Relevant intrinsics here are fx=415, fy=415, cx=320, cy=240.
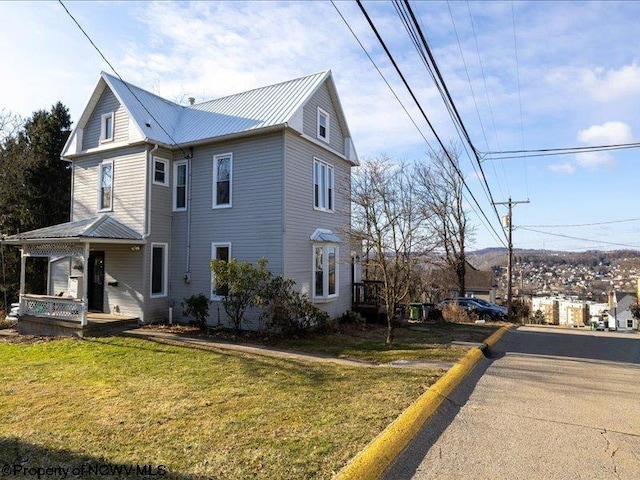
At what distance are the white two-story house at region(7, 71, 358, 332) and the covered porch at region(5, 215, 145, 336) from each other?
0.06 metres

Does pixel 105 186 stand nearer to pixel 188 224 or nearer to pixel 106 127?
pixel 106 127

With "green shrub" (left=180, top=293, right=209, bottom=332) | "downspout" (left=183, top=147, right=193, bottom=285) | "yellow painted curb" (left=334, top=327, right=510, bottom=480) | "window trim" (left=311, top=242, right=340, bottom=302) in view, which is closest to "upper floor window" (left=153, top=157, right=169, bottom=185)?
"downspout" (left=183, top=147, right=193, bottom=285)

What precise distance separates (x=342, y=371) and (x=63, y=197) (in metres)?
19.9

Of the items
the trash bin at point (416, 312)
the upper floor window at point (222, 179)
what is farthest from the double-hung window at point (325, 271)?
the trash bin at point (416, 312)

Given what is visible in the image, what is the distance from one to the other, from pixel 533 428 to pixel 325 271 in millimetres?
10672

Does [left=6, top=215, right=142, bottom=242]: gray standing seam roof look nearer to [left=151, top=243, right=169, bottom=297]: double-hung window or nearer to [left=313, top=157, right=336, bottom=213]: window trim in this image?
[left=151, top=243, right=169, bottom=297]: double-hung window

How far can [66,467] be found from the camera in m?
3.74

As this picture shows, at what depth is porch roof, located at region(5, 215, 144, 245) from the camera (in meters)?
12.6

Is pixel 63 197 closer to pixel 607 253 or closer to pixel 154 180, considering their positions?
pixel 154 180

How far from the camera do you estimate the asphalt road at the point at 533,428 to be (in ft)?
12.0

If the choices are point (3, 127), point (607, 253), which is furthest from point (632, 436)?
point (607, 253)

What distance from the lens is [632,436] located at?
4520 mm

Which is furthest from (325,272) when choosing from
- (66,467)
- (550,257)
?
(550,257)

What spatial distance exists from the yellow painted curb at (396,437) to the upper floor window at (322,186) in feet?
31.3
